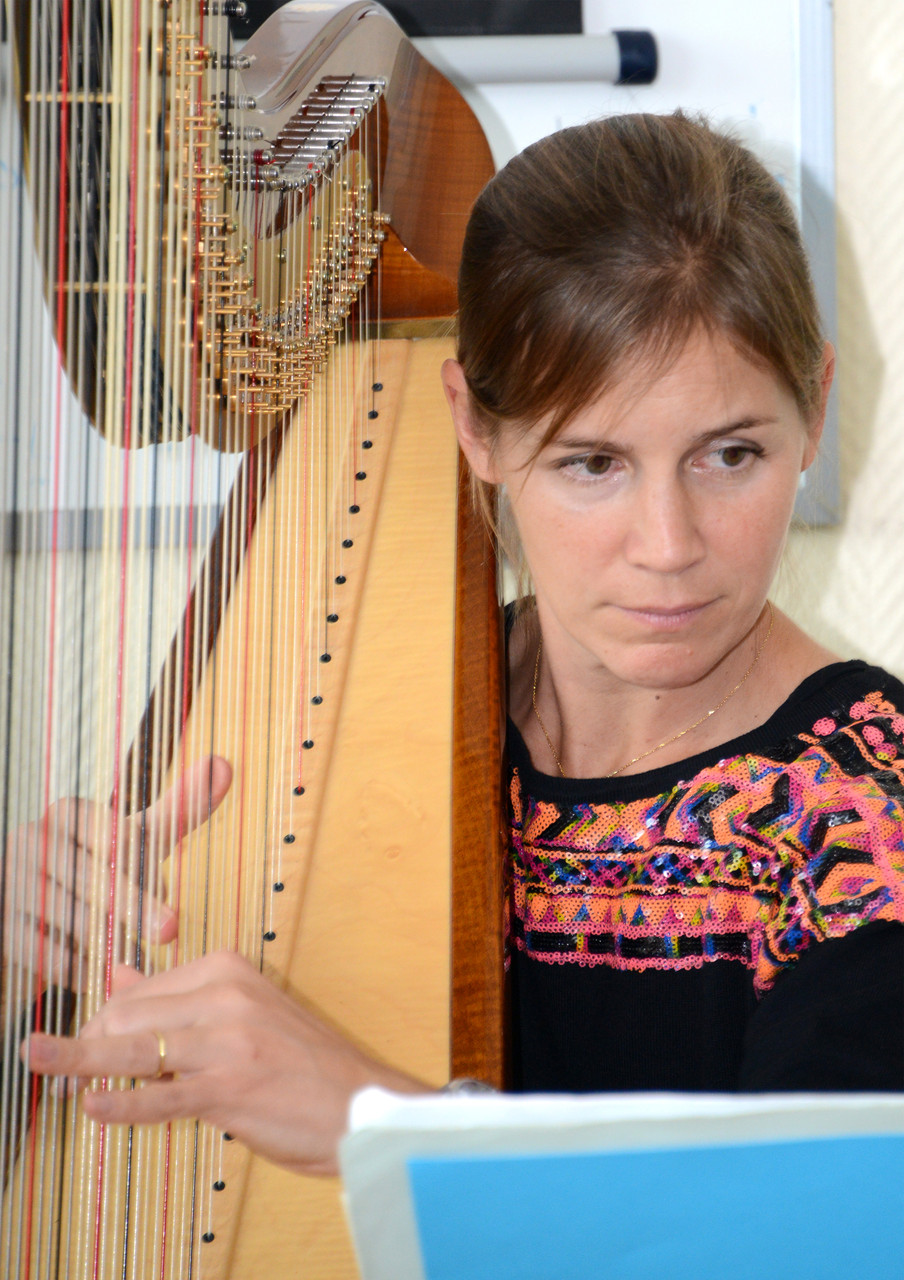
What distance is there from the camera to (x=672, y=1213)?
0.40 meters

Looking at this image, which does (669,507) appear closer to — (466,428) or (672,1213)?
(466,428)

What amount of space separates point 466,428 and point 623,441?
0.22 metres

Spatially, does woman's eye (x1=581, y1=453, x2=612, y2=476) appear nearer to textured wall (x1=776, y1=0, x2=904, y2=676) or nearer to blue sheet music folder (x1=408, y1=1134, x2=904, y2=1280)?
blue sheet music folder (x1=408, y1=1134, x2=904, y2=1280)

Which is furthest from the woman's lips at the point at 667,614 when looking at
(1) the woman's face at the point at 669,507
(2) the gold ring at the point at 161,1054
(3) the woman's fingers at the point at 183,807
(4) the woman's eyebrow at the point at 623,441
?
(2) the gold ring at the point at 161,1054

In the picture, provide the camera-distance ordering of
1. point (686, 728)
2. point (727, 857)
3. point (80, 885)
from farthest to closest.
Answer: point (686, 728) < point (727, 857) < point (80, 885)

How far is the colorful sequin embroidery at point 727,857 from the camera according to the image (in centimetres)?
79

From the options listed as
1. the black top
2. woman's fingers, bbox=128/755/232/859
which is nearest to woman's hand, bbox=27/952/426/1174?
woman's fingers, bbox=128/755/232/859

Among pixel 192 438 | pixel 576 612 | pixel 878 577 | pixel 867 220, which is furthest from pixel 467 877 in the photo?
pixel 867 220

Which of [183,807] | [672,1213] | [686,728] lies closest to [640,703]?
[686,728]

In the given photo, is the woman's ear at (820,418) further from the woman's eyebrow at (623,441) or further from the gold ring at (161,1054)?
the gold ring at (161,1054)

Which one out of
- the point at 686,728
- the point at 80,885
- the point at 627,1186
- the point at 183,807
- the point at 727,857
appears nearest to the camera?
the point at 627,1186

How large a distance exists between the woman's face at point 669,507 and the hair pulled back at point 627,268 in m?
0.02

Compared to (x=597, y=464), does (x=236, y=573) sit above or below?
below

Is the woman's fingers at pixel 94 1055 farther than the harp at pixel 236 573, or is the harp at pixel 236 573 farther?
the harp at pixel 236 573
